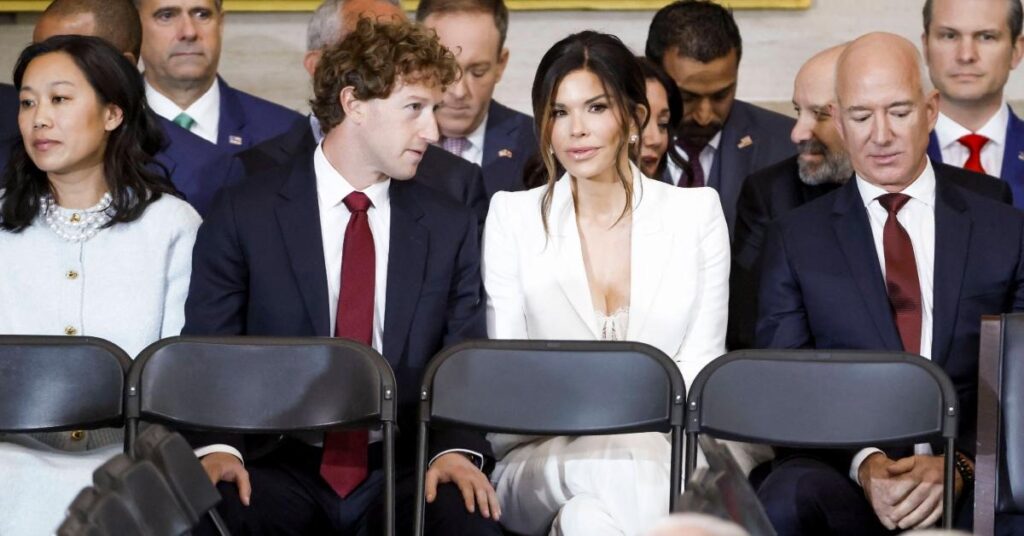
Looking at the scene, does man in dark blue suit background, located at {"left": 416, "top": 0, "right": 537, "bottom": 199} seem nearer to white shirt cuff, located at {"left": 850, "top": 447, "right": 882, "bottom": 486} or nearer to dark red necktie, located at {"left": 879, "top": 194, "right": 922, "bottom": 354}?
dark red necktie, located at {"left": 879, "top": 194, "right": 922, "bottom": 354}

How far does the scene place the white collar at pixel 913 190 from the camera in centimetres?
399

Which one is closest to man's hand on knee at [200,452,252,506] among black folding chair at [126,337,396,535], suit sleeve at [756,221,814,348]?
black folding chair at [126,337,396,535]

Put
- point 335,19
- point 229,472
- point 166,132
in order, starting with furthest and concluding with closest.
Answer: point 335,19
point 166,132
point 229,472

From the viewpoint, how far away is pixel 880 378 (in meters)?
3.35

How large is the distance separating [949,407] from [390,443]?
119 cm

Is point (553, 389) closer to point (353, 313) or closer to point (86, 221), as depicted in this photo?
point (353, 313)

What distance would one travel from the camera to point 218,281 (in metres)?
3.82

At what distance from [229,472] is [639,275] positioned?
45.3 inches

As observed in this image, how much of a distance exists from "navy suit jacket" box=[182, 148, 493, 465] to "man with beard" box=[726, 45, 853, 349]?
104 centimetres

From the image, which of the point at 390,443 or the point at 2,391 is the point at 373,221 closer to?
the point at 390,443

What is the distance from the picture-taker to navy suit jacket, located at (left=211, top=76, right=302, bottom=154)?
5031 mm

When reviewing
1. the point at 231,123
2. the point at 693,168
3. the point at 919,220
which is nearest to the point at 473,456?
the point at 919,220

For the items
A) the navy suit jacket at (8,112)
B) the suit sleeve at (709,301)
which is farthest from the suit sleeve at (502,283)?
the navy suit jacket at (8,112)

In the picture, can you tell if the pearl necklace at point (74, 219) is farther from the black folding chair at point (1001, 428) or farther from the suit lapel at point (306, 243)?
the black folding chair at point (1001, 428)
